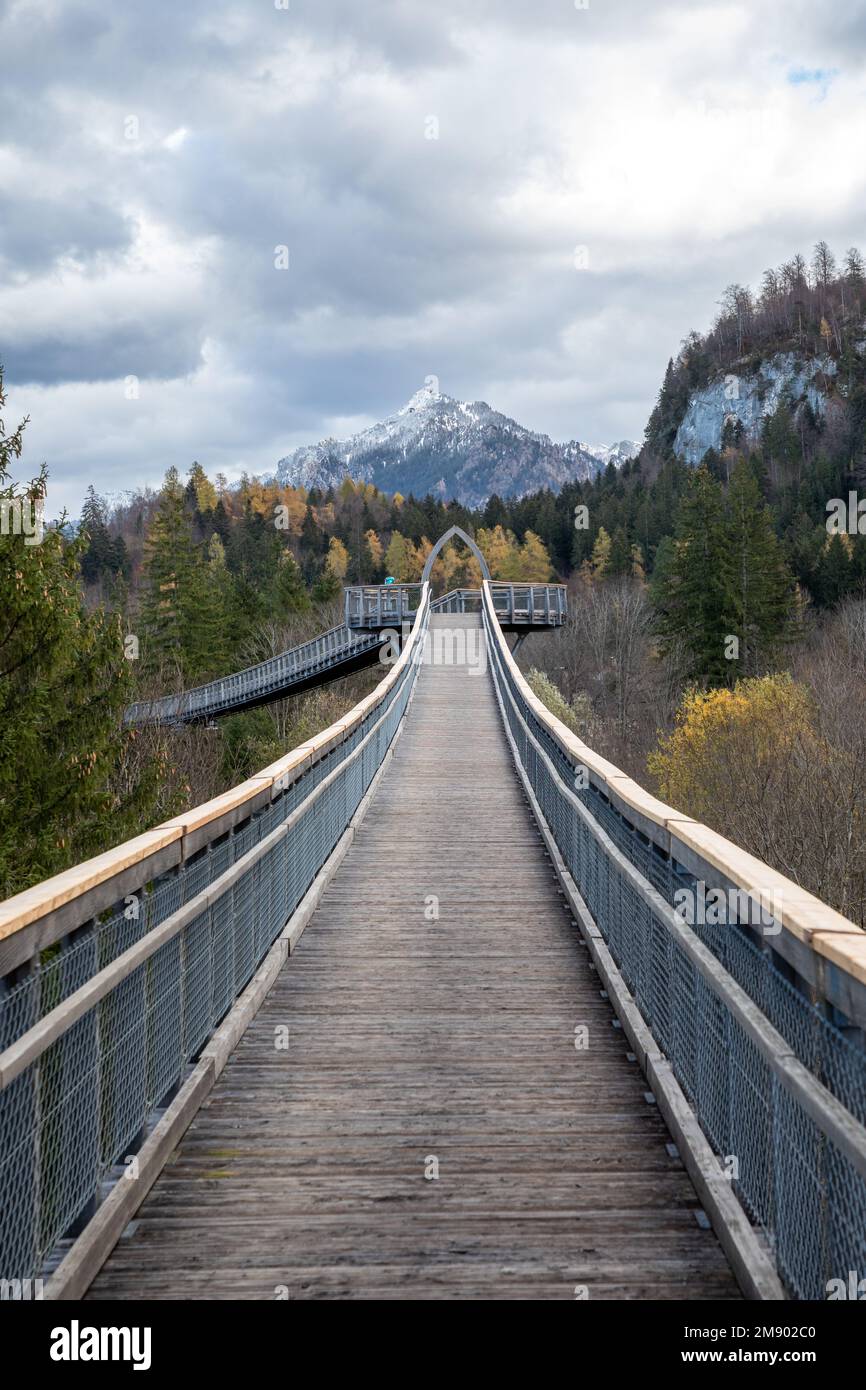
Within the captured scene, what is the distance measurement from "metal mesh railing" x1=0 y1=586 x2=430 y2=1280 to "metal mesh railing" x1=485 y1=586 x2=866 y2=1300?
2.03 metres

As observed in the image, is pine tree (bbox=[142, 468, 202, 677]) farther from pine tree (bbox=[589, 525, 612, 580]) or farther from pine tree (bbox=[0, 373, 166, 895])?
pine tree (bbox=[589, 525, 612, 580])

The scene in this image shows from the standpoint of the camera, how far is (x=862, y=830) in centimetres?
3161

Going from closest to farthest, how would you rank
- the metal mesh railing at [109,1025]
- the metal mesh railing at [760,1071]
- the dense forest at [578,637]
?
1. the metal mesh railing at [760,1071]
2. the metal mesh railing at [109,1025]
3. the dense forest at [578,637]

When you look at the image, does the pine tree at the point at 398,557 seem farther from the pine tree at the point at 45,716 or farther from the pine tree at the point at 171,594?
the pine tree at the point at 45,716

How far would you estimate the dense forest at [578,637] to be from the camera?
59.6ft

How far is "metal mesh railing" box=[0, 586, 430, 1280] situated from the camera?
2.97 meters

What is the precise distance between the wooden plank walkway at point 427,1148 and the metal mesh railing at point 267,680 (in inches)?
1331

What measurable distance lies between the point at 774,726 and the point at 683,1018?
3787 centimetres

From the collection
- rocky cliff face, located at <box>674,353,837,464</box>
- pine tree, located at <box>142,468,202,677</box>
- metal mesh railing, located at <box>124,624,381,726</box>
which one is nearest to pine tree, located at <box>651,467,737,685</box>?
metal mesh railing, located at <box>124,624,381,726</box>

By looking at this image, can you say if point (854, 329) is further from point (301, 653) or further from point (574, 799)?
point (574, 799)

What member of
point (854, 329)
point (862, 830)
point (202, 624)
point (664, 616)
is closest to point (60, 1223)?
point (862, 830)

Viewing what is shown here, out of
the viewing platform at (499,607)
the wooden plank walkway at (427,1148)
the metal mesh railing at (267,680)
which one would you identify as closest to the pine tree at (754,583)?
the viewing platform at (499,607)

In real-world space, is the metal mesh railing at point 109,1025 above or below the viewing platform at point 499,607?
below

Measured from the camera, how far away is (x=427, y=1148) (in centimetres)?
417
